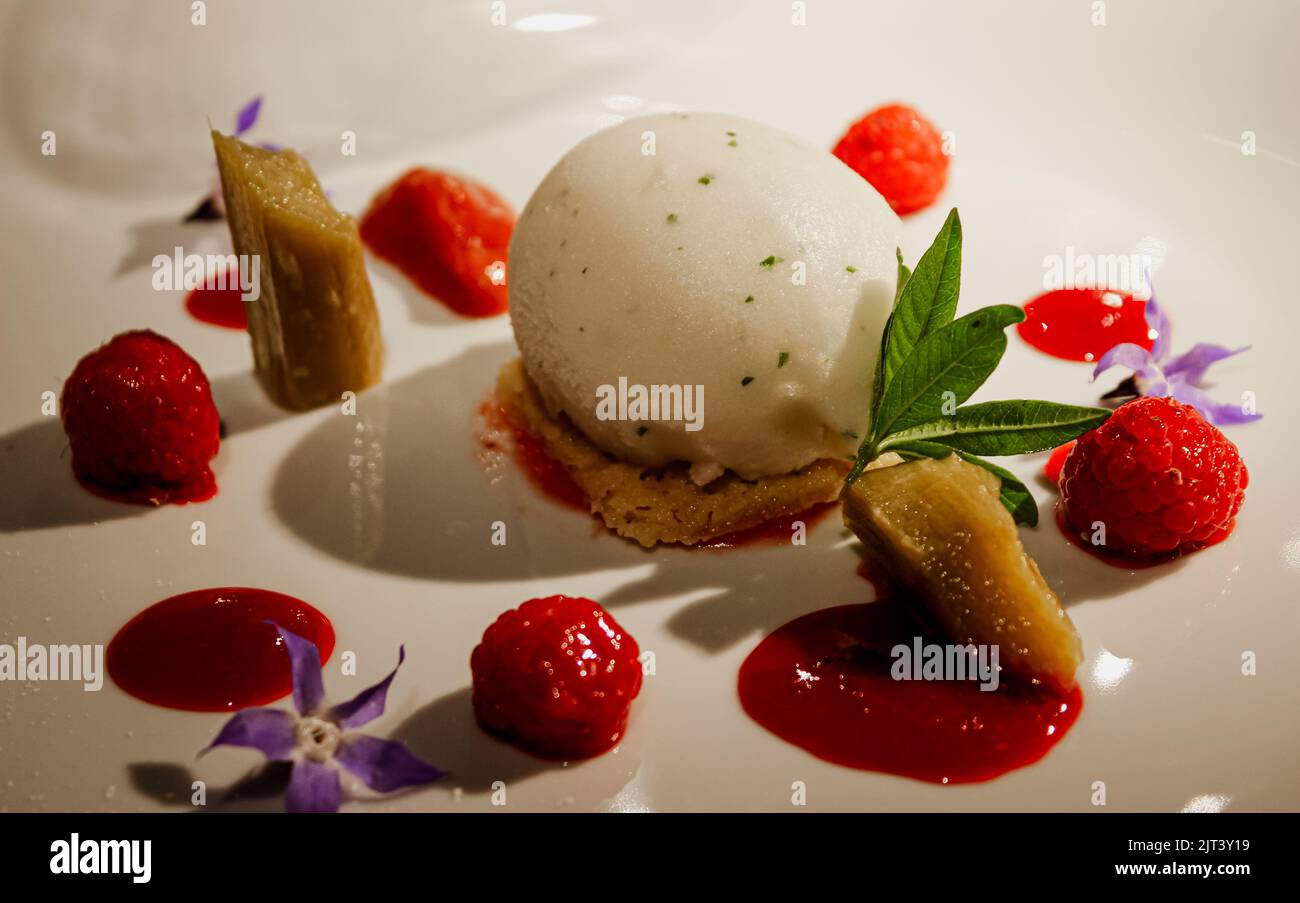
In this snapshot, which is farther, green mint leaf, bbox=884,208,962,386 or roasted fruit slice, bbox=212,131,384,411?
roasted fruit slice, bbox=212,131,384,411

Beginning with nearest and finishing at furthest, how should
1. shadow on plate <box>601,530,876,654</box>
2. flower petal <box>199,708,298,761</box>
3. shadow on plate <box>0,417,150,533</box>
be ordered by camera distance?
flower petal <box>199,708,298,761</box> < shadow on plate <box>601,530,876,654</box> < shadow on plate <box>0,417,150,533</box>

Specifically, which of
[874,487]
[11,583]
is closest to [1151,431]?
[874,487]

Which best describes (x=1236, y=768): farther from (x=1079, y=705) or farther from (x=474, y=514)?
(x=474, y=514)

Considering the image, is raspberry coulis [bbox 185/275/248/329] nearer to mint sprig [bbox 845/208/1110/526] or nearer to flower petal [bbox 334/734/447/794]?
flower petal [bbox 334/734/447/794]

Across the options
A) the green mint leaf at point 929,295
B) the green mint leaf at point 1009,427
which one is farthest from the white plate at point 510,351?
the green mint leaf at point 929,295

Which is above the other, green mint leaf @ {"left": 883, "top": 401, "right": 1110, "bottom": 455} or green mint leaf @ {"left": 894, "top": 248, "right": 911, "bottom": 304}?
green mint leaf @ {"left": 894, "top": 248, "right": 911, "bottom": 304}

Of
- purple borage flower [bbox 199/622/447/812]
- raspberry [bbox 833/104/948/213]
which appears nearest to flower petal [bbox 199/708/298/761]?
purple borage flower [bbox 199/622/447/812]

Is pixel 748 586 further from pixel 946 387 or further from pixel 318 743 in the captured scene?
pixel 318 743
